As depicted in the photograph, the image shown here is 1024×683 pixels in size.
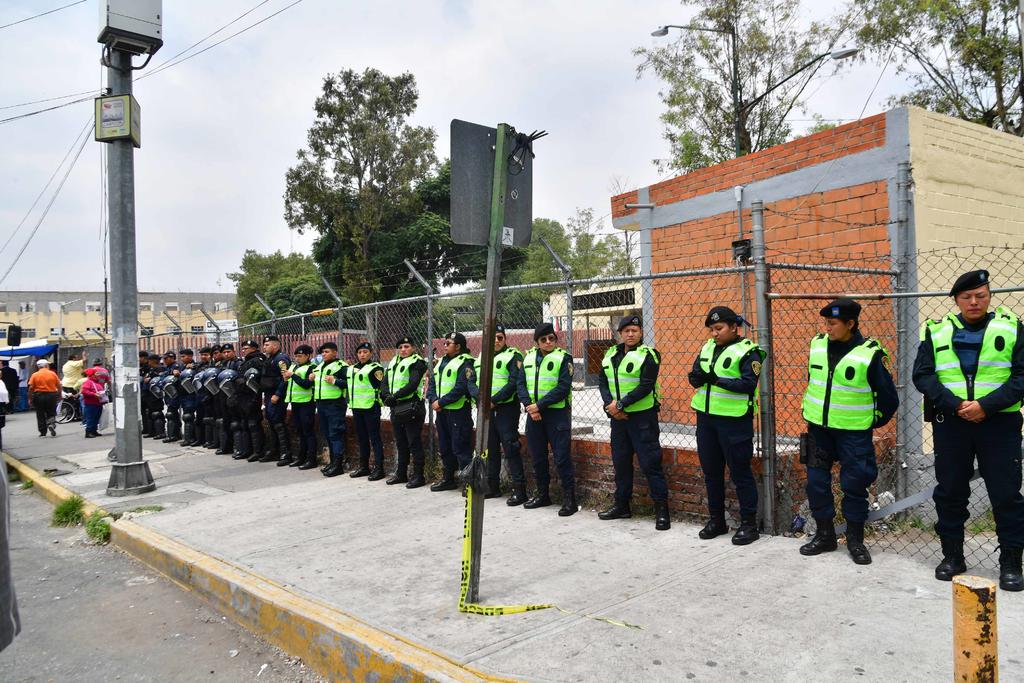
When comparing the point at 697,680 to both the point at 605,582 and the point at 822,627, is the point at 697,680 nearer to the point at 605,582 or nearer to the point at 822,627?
the point at 822,627

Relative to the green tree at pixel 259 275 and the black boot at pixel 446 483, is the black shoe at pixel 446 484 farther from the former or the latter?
the green tree at pixel 259 275

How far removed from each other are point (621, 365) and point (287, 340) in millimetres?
9049

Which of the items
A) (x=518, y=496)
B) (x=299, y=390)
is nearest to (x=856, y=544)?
(x=518, y=496)

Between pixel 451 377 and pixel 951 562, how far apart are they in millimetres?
4546

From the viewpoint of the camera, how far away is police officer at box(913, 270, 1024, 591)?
13.0ft

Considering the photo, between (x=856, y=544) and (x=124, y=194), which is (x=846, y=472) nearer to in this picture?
(x=856, y=544)

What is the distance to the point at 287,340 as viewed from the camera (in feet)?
43.3

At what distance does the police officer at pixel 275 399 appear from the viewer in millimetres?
9852

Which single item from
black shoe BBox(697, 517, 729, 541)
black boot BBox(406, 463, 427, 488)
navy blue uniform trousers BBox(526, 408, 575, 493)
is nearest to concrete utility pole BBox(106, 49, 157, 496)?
black boot BBox(406, 463, 427, 488)

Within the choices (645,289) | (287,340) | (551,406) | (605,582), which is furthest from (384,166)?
(605,582)

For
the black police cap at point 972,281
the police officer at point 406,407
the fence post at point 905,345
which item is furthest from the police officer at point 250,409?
the black police cap at point 972,281

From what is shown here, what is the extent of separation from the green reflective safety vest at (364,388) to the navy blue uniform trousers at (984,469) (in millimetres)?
5792

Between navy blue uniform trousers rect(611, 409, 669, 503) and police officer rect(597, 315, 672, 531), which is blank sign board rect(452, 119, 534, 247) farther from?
navy blue uniform trousers rect(611, 409, 669, 503)

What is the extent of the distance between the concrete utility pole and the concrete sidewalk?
138 cm
